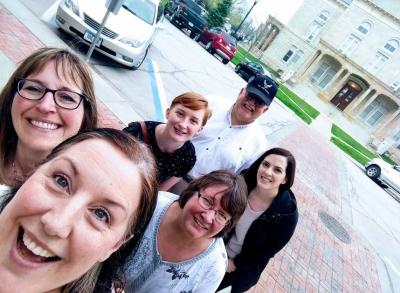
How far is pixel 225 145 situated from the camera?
2.96m

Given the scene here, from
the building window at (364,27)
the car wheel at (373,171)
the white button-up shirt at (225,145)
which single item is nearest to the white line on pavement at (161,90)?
the white button-up shirt at (225,145)

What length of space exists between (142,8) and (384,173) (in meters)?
15.3

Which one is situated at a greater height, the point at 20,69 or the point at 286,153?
the point at 286,153

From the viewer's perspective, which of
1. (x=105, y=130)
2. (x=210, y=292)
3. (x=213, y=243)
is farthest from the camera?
(x=213, y=243)

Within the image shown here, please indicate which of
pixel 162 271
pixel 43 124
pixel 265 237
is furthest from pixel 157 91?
pixel 162 271

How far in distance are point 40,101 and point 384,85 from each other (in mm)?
38534

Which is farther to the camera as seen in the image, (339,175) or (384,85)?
(384,85)

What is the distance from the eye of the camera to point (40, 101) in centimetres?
180

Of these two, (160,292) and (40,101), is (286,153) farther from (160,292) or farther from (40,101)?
(40,101)

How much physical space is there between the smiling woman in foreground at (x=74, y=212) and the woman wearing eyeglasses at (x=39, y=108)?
56 cm

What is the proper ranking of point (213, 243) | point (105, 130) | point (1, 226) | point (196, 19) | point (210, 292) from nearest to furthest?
point (1, 226)
point (105, 130)
point (210, 292)
point (213, 243)
point (196, 19)

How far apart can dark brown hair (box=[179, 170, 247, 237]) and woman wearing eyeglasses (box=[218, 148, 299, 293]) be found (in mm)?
570

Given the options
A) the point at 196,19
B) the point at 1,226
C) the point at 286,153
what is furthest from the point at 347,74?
the point at 1,226

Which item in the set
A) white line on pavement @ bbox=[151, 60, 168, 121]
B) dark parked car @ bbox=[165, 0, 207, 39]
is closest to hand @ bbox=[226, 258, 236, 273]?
white line on pavement @ bbox=[151, 60, 168, 121]
